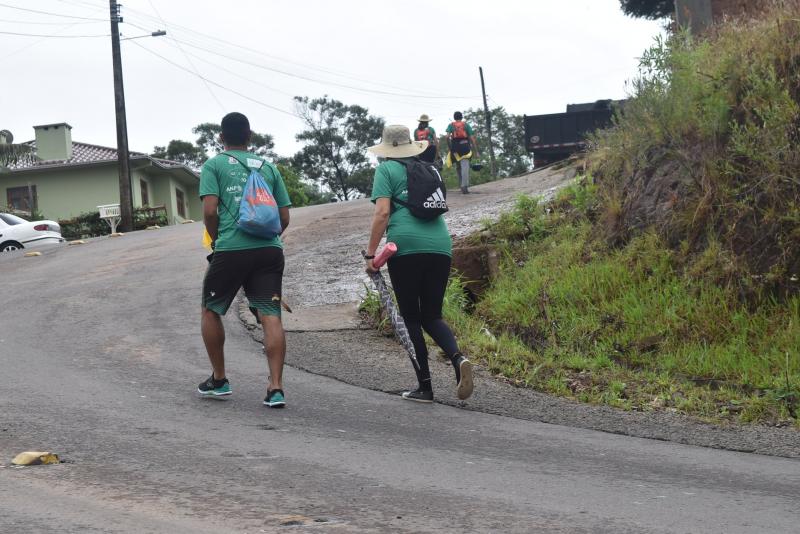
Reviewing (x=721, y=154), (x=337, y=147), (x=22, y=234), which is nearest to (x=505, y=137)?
(x=337, y=147)

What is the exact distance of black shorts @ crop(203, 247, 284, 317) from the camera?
23.8 ft

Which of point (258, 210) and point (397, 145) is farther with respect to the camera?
point (397, 145)

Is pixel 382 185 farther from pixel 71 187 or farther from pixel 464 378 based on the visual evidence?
pixel 71 187

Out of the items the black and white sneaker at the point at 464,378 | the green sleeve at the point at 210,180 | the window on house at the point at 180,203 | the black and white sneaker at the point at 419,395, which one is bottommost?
the black and white sneaker at the point at 419,395

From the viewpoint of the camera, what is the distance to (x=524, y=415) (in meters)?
7.37

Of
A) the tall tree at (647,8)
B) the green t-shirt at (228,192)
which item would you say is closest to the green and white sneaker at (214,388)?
the green t-shirt at (228,192)

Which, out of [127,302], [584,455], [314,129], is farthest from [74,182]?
[584,455]

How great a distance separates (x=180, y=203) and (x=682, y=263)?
46767mm

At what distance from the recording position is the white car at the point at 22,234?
1040 inches

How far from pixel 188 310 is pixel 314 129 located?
6289cm

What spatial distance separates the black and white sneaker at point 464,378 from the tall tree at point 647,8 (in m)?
30.3

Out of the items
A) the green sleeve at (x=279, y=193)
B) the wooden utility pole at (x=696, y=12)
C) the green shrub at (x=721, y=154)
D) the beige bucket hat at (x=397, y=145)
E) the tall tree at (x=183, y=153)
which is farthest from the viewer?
the tall tree at (x=183, y=153)

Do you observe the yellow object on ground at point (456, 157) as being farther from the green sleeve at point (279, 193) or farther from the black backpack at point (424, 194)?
the green sleeve at point (279, 193)

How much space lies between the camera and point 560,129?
32031 millimetres
